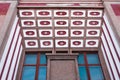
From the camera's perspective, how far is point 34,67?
338 inches

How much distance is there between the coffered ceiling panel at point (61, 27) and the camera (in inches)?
319

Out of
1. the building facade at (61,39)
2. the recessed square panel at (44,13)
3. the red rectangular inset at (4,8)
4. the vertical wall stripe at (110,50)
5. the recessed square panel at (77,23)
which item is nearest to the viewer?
the vertical wall stripe at (110,50)

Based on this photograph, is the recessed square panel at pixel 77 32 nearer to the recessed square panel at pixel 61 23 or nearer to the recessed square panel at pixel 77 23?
the recessed square panel at pixel 77 23

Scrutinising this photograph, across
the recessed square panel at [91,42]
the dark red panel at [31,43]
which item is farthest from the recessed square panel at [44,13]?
the recessed square panel at [91,42]

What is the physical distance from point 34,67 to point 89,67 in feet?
7.93

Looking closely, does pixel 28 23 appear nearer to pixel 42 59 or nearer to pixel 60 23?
pixel 60 23

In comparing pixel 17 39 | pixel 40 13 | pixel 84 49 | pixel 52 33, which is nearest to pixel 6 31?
pixel 17 39

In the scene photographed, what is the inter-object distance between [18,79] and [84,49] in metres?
3.33

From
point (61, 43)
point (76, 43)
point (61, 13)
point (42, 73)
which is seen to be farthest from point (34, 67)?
point (61, 13)

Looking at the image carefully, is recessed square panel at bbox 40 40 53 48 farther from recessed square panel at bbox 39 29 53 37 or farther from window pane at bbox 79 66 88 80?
window pane at bbox 79 66 88 80

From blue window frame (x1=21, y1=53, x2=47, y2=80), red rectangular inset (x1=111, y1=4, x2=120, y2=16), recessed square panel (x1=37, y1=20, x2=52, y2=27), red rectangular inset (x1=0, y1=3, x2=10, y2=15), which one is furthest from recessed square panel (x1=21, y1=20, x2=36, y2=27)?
red rectangular inset (x1=111, y1=4, x2=120, y2=16)

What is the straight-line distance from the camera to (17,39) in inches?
315

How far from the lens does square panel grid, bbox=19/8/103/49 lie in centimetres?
812

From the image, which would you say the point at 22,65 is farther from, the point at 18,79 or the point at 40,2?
the point at 40,2
